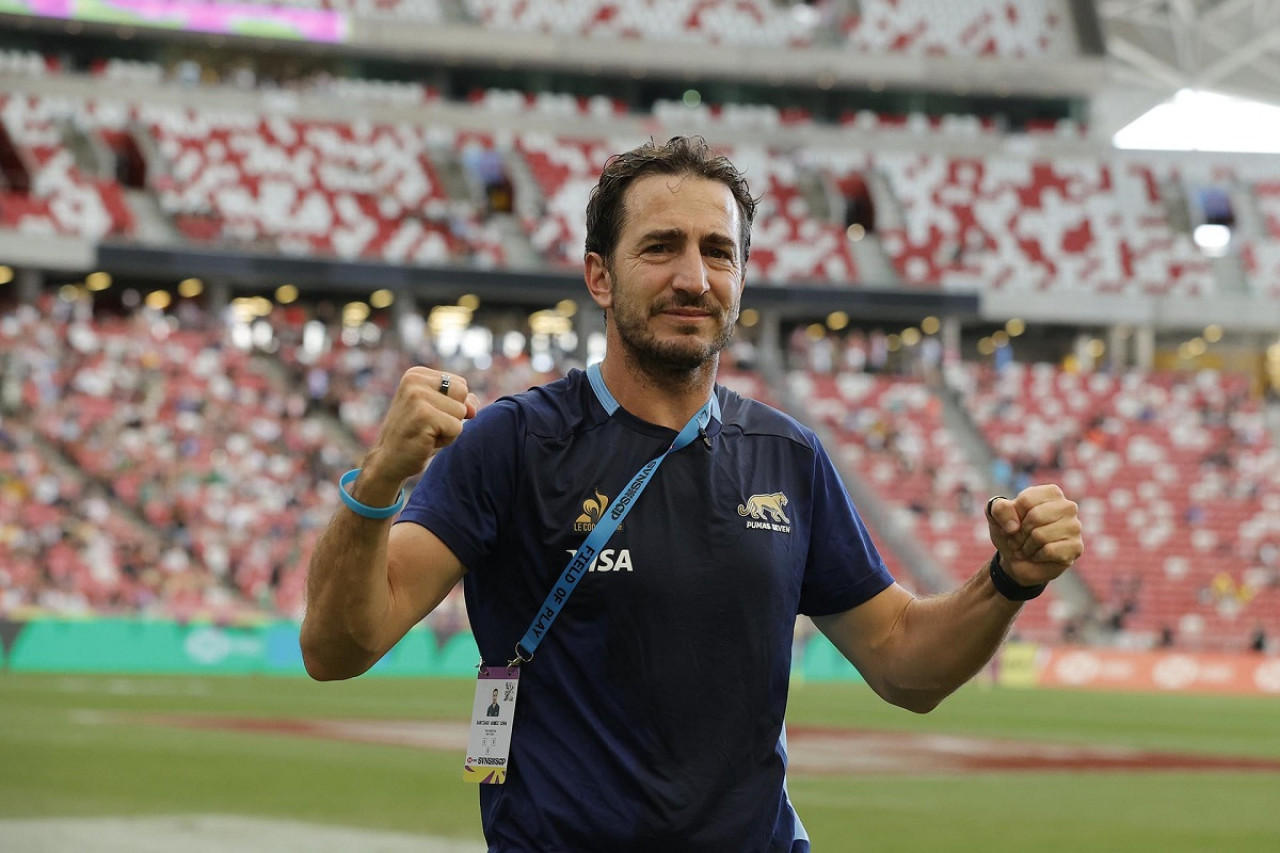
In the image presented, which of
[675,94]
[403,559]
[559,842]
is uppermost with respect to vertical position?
[675,94]

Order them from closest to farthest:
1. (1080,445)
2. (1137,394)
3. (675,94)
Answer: (1080,445)
(1137,394)
(675,94)

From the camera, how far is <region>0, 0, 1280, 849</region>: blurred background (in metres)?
36.4

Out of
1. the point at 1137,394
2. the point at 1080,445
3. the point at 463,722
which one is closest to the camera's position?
the point at 463,722

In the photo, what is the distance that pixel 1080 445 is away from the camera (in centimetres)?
4588

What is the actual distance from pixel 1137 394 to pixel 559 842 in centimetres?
4768

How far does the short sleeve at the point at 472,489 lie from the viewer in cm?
390

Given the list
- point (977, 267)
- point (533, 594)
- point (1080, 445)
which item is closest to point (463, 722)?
point (533, 594)

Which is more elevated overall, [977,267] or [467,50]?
[467,50]

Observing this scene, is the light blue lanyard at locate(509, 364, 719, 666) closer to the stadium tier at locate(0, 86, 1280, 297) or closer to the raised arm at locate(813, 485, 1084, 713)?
the raised arm at locate(813, 485, 1084, 713)

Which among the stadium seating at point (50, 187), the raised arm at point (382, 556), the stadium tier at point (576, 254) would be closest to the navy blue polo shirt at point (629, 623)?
the raised arm at point (382, 556)

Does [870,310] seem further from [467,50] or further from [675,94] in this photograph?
[467,50]

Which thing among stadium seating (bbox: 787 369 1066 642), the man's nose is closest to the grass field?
the man's nose

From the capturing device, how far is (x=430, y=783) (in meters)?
14.9

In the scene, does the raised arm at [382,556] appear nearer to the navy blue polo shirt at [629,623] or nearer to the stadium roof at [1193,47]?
the navy blue polo shirt at [629,623]
